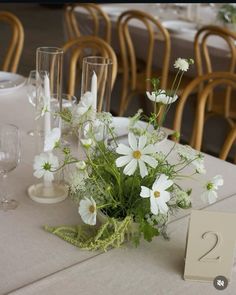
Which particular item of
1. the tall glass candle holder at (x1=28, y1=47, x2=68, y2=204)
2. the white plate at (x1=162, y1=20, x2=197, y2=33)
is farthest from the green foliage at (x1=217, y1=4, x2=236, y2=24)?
the tall glass candle holder at (x1=28, y1=47, x2=68, y2=204)

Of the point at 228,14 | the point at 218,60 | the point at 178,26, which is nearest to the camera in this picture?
the point at 218,60

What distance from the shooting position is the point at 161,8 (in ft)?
15.2

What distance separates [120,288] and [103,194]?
0.20 m

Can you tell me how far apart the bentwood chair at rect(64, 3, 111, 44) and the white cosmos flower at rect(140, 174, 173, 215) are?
2.92 m

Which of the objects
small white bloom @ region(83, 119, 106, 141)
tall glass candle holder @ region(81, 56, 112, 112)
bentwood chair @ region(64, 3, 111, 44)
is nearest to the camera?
small white bloom @ region(83, 119, 106, 141)

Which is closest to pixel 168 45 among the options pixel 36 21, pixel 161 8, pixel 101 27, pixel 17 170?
pixel 101 27

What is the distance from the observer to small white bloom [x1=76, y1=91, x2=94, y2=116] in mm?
1362

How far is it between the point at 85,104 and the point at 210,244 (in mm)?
478

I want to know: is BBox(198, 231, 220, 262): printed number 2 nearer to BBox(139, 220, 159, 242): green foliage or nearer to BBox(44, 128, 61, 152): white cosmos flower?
BBox(139, 220, 159, 242): green foliage

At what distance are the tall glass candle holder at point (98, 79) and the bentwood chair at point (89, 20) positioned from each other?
2.46 m

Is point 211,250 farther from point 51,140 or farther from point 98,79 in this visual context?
point 98,79

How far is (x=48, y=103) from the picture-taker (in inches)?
60.9

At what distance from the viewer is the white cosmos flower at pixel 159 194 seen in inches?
46.2

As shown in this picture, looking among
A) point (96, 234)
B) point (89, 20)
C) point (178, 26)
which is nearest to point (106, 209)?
point (96, 234)
